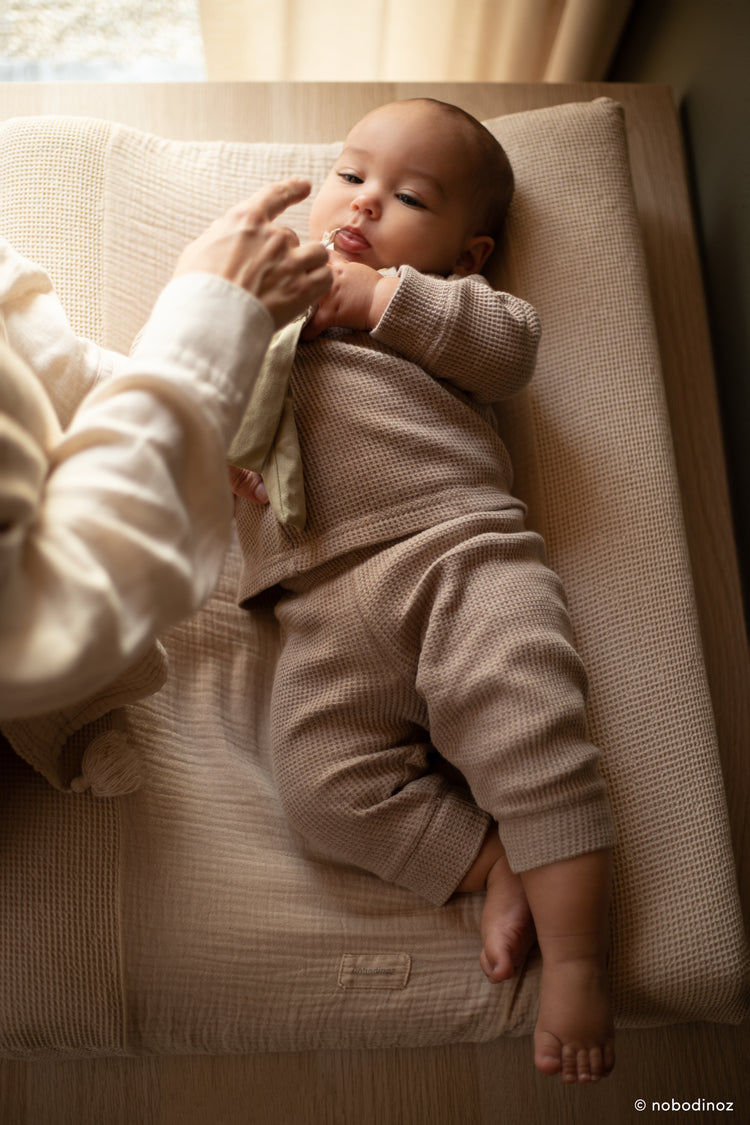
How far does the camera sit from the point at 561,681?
2.95 ft

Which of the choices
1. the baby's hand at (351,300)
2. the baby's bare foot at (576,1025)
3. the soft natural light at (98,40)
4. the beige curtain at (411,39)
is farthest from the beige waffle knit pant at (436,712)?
the soft natural light at (98,40)

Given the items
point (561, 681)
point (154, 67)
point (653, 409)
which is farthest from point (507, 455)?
point (154, 67)

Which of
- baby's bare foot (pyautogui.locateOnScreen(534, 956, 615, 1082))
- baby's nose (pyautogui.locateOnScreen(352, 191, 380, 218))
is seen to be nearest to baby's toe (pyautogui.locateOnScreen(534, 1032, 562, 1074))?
baby's bare foot (pyautogui.locateOnScreen(534, 956, 615, 1082))

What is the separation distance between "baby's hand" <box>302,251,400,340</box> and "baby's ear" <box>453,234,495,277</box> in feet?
0.70

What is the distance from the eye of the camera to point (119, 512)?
578mm

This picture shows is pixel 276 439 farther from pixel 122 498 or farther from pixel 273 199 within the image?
pixel 122 498

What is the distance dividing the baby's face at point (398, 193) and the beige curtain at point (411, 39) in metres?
0.73

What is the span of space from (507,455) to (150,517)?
23.7 inches

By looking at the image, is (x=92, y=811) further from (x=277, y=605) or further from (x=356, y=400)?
(x=356, y=400)

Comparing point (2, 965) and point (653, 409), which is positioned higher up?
point (653, 409)

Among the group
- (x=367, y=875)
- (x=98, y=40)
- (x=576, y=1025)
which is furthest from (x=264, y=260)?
(x=98, y=40)

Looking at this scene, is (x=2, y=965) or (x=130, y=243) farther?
(x=130, y=243)

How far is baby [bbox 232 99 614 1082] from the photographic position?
873 mm

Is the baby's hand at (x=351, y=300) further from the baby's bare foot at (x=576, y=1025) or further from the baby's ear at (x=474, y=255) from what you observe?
the baby's bare foot at (x=576, y=1025)
